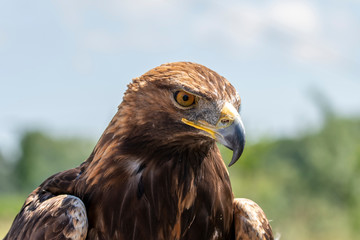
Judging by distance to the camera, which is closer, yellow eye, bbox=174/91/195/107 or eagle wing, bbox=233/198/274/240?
yellow eye, bbox=174/91/195/107

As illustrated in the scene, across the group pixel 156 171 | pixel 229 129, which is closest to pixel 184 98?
pixel 229 129

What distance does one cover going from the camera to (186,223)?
492 centimetres

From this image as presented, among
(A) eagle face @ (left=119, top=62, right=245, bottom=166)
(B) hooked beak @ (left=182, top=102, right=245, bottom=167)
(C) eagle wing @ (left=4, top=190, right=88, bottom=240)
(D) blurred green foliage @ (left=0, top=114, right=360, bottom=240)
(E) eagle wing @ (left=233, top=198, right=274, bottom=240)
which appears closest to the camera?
(B) hooked beak @ (left=182, top=102, right=245, bottom=167)

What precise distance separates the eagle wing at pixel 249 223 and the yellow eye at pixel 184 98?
142 centimetres

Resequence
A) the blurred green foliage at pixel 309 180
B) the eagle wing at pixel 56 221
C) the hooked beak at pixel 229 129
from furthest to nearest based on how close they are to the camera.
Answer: the blurred green foliage at pixel 309 180 → the eagle wing at pixel 56 221 → the hooked beak at pixel 229 129

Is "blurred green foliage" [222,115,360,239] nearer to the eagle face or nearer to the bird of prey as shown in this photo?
the bird of prey

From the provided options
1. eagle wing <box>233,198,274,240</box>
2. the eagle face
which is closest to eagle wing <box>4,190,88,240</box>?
the eagle face

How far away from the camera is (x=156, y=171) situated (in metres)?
4.81

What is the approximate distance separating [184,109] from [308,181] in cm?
3528

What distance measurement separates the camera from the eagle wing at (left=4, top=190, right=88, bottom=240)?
→ 472 cm

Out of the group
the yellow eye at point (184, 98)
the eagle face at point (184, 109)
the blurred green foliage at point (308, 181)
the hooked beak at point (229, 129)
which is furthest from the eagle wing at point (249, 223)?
the blurred green foliage at point (308, 181)

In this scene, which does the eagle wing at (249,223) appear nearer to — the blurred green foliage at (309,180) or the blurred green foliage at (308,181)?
the blurred green foliage at (308,181)

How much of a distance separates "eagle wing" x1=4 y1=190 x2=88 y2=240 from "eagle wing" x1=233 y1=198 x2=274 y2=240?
150 cm

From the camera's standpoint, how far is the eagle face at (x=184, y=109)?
446 cm
